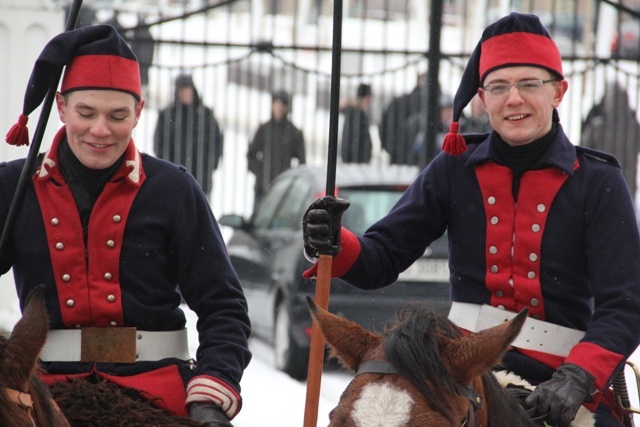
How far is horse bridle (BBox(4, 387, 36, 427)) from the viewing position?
2.92m

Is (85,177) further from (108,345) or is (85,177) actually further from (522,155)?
(522,155)

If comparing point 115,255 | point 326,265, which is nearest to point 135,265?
point 115,255

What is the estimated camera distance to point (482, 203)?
4125mm

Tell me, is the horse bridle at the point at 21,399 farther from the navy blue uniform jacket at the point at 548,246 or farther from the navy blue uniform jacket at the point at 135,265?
the navy blue uniform jacket at the point at 548,246

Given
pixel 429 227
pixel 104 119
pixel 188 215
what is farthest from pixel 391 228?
pixel 104 119

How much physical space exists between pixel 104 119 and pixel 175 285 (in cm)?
60

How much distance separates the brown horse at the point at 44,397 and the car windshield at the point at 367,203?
5835 mm

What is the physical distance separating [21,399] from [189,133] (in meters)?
9.29

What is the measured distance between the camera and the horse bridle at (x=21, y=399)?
9.57ft

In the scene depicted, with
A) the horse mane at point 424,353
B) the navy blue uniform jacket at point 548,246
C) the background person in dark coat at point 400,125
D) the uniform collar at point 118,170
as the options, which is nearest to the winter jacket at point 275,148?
the background person in dark coat at point 400,125

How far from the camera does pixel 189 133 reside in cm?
1214

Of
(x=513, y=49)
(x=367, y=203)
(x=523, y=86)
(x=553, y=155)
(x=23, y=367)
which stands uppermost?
(x=513, y=49)

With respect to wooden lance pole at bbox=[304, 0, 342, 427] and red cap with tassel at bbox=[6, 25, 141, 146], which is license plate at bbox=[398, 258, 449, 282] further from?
red cap with tassel at bbox=[6, 25, 141, 146]

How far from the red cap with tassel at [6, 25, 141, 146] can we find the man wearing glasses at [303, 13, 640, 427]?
0.75 meters
